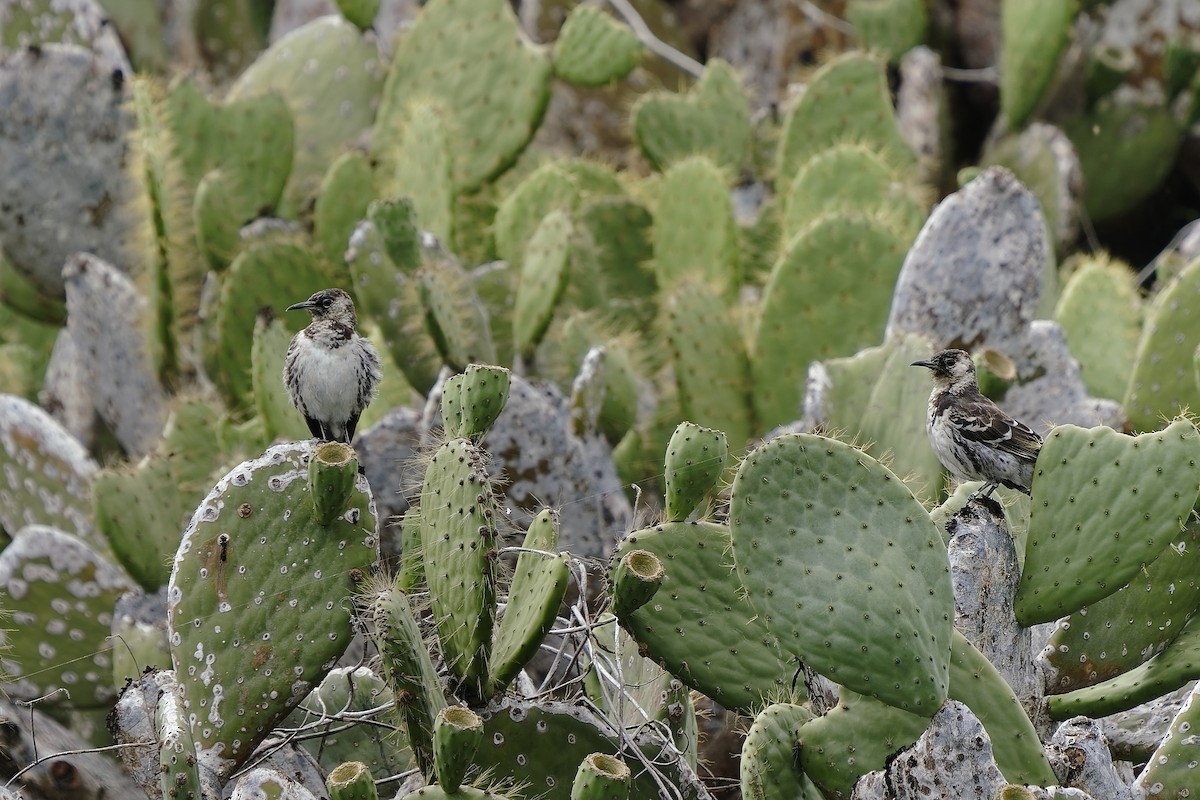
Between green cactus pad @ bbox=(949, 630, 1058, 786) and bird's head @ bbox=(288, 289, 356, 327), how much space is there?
156cm

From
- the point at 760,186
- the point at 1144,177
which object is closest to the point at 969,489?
the point at 760,186

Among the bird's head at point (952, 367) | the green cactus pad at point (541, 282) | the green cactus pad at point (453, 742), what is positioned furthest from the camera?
the green cactus pad at point (541, 282)

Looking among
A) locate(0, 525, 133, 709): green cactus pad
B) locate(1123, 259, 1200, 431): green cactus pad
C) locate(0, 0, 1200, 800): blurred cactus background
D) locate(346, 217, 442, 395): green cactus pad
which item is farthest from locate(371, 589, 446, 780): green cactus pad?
locate(1123, 259, 1200, 431): green cactus pad

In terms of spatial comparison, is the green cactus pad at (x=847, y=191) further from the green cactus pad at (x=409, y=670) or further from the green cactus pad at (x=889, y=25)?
the green cactus pad at (x=409, y=670)

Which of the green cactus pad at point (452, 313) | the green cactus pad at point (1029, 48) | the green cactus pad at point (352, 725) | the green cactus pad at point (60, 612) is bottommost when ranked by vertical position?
the green cactus pad at point (60, 612)

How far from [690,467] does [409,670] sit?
0.65m

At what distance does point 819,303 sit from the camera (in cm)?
496

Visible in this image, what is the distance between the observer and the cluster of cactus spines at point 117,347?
5.44 metres

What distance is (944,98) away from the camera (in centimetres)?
746

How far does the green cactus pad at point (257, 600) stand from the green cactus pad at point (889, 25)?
468 centimetres

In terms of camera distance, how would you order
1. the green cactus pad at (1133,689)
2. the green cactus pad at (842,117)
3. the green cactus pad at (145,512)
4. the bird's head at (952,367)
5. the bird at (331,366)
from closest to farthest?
the green cactus pad at (1133,689), the bird's head at (952,367), the bird at (331,366), the green cactus pad at (145,512), the green cactus pad at (842,117)

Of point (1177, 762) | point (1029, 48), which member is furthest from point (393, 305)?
point (1029, 48)

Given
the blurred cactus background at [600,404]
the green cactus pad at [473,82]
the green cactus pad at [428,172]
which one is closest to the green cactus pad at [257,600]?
the blurred cactus background at [600,404]

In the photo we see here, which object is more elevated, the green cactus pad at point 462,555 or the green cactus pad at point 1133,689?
the green cactus pad at point 462,555
